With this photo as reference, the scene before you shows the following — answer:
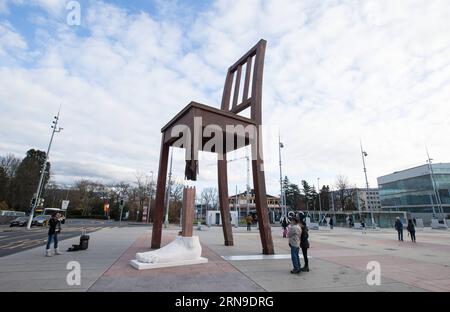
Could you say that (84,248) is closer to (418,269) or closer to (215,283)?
(215,283)

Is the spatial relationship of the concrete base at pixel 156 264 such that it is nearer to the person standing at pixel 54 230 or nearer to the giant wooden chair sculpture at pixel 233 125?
the giant wooden chair sculpture at pixel 233 125

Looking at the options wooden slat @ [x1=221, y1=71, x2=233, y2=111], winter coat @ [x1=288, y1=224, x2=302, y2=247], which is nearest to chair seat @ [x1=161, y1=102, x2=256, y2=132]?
wooden slat @ [x1=221, y1=71, x2=233, y2=111]

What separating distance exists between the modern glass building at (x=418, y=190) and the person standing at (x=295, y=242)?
51913 millimetres

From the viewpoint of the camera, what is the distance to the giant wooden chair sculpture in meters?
6.71

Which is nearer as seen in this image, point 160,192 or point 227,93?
point 160,192

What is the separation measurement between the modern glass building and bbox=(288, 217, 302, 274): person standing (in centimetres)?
5191

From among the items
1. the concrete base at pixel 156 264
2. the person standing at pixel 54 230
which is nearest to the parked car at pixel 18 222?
the person standing at pixel 54 230

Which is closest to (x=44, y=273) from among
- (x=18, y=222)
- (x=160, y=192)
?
(x=160, y=192)

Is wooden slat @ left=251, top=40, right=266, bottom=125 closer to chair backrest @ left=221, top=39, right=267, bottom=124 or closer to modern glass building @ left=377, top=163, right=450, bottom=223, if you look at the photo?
chair backrest @ left=221, top=39, right=267, bottom=124

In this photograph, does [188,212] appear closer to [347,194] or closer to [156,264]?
[156,264]

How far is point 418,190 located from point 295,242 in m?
59.7

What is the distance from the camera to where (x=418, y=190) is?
2010 inches

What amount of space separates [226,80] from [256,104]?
2314 millimetres

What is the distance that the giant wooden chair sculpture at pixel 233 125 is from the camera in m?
6.71
